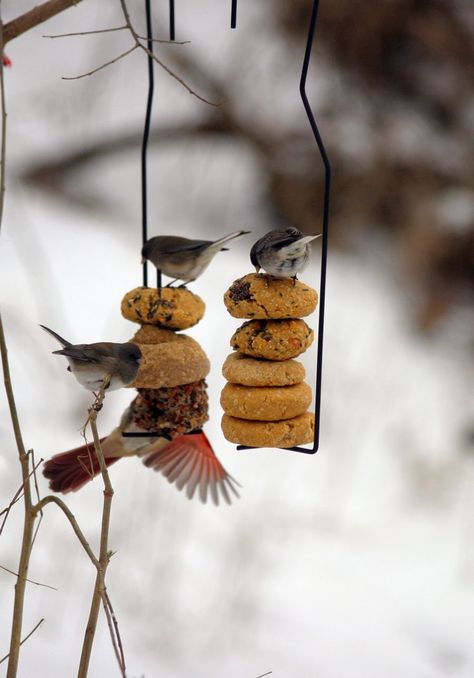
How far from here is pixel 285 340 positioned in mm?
1250

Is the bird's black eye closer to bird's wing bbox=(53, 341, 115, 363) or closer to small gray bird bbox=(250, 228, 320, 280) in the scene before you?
bird's wing bbox=(53, 341, 115, 363)

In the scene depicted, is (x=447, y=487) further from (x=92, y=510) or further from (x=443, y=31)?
(x=443, y=31)

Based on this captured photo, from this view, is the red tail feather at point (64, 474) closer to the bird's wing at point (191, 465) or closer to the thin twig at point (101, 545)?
the bird's wing at point (191, 465)

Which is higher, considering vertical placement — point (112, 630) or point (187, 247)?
point (187, 247)

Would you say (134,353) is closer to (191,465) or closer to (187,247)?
(187,247)

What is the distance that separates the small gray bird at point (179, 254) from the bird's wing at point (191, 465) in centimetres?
42

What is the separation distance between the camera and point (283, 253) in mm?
1178

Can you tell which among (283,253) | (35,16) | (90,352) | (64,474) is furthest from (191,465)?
(35,16)

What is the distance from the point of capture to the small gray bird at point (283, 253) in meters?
1.17

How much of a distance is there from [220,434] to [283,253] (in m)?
2.10

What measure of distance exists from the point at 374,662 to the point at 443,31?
8.75 feet

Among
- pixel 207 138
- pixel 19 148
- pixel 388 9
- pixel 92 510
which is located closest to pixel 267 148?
pixel 207 138

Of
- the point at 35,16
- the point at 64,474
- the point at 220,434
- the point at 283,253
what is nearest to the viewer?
the point at 35,16

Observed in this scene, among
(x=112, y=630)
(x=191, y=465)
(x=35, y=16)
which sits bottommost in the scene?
(x=112, y=630)
